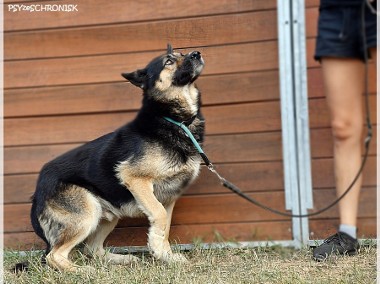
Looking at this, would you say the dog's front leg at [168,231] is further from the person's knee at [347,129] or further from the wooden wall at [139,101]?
the person's knee at [347,129]

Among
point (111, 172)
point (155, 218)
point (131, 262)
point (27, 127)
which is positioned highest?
point (27, 127)

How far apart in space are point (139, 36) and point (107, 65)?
326 mm

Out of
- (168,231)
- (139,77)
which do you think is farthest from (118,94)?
(168,231)

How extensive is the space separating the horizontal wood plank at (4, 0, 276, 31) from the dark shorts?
3.53ft

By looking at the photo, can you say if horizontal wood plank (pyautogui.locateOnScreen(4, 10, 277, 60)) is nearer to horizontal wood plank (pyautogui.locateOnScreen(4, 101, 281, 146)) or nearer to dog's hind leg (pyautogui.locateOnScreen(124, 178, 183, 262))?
horizontal wood plank (pyautogui.locateOnScreen(4, 101, 281, 146))

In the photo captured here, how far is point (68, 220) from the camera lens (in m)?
4.00

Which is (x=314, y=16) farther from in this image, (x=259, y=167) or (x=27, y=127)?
(x=27, y=127)

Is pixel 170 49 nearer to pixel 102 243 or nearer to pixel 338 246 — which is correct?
pixel 102 243

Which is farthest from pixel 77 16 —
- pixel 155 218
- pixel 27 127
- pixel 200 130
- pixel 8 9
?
pixel 155 218

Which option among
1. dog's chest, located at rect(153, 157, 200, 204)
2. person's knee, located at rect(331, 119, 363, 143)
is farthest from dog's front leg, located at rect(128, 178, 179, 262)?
person's knee, located at rect(331, 119, 363, 143)

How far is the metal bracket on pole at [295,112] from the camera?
4.08 meters

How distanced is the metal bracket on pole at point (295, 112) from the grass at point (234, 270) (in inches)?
15.5

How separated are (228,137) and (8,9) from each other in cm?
190

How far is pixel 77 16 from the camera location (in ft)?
14.2
